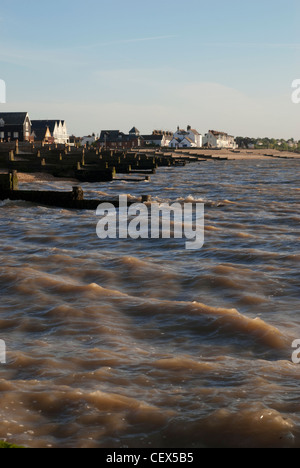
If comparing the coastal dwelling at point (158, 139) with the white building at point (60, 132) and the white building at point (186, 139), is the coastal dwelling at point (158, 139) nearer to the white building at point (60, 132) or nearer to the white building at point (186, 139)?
the white building at point (186, 139)

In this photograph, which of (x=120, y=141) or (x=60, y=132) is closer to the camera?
(x=60, y=132)

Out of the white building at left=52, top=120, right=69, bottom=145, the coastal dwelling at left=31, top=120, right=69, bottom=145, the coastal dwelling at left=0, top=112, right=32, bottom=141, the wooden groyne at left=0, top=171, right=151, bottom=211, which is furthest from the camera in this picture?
the white building at left=52, top=120, right=69, bottom=145

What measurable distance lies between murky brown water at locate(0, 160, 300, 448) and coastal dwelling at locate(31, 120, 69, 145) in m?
105

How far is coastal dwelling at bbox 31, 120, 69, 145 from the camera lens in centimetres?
11712

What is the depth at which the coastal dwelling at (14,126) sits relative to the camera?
334ft

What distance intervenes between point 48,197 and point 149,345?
13.2 meters

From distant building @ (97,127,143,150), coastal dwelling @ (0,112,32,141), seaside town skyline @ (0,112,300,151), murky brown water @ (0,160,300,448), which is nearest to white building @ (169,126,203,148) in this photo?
seaside town skyline @ (0,112,300,151)

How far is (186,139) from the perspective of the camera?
181 meters

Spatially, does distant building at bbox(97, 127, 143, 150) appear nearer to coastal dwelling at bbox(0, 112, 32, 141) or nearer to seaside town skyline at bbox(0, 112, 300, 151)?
seaside town skyline at bbox(0, 112, 300, 151)

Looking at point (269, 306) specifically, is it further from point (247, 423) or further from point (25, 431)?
point (25, 431)

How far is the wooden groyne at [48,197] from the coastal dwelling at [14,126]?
85.7 m

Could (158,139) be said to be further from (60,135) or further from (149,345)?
(149,345)

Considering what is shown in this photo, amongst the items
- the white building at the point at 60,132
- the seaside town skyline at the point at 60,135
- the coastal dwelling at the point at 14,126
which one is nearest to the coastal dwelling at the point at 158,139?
the seaside town skyline at the point at 60,135

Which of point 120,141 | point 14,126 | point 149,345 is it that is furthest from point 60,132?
point 149,345
